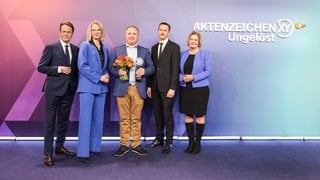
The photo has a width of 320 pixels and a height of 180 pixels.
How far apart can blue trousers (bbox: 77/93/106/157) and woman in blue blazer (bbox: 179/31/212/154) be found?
1.21m

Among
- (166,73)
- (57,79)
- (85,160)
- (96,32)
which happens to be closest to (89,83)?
(57,79)

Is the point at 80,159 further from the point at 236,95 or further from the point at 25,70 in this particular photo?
the point at 236,95

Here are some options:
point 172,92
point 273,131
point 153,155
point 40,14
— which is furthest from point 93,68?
point 273,131

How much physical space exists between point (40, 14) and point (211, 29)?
9.20 feet

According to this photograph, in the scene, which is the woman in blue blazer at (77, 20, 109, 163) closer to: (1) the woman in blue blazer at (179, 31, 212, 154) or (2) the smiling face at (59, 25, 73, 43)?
(2) the smiling face at (59, 25, 73, 43)

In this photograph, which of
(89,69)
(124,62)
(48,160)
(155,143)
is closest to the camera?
(48,160)

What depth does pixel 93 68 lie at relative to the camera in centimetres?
440

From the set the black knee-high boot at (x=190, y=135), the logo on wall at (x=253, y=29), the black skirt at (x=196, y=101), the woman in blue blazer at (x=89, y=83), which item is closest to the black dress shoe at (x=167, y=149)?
the black knee-high boot at (x=190, y=135)

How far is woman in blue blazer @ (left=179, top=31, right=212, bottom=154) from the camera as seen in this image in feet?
15.8

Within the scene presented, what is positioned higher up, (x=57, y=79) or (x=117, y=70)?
(x=117, y=70)

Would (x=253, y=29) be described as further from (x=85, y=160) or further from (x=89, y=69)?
(x=85, y=160)

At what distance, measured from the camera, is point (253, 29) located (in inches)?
224

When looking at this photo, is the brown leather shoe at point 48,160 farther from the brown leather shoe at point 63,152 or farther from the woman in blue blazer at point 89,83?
the brown leather shoe at point 63,152

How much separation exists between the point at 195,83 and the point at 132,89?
2.98 feet
